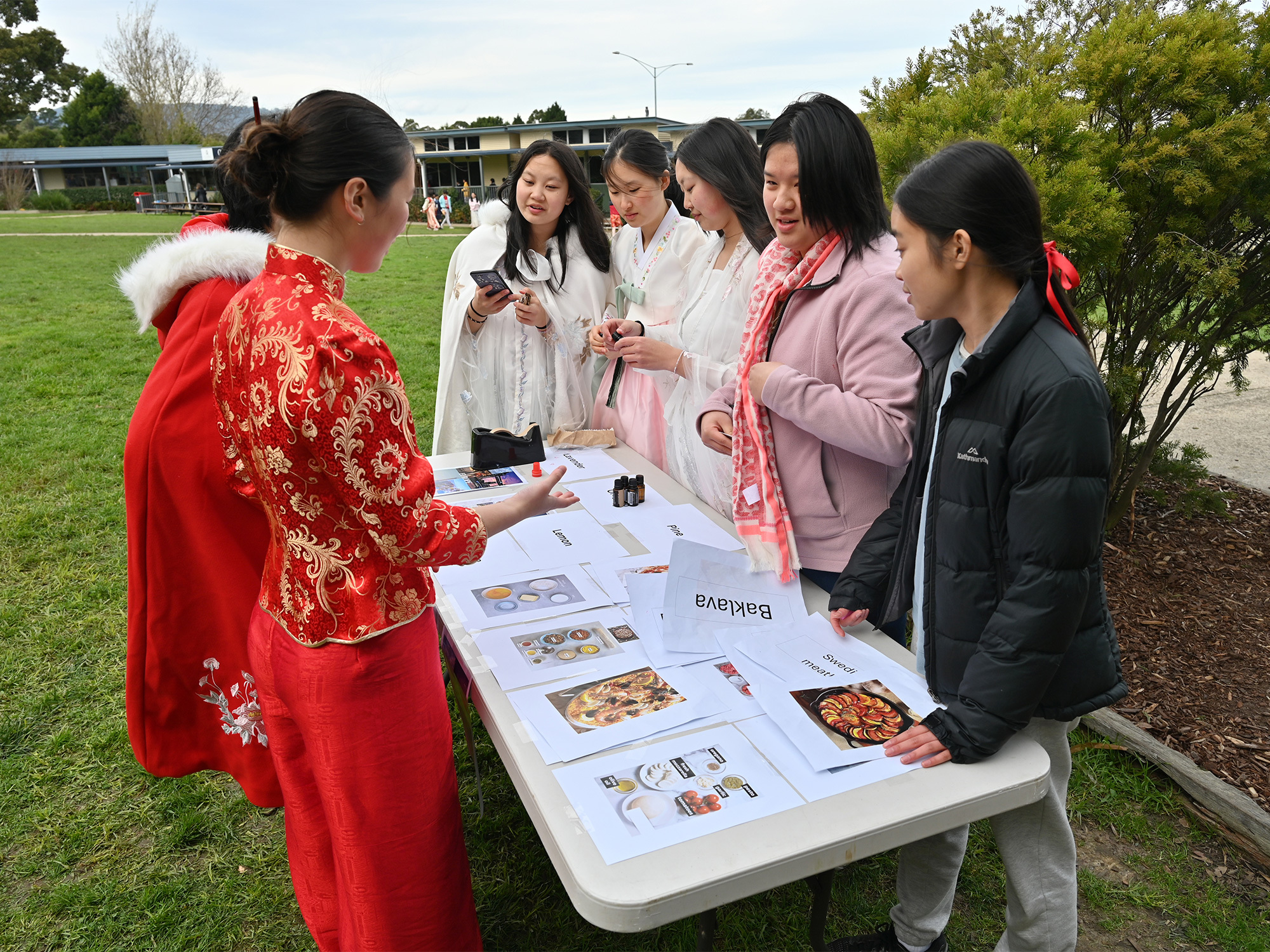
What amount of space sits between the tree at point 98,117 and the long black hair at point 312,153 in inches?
2148

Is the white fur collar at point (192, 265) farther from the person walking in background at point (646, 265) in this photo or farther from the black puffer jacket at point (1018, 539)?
the black puffer jacket at point (1018, 539)

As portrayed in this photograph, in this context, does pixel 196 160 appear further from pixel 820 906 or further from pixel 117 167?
pixel 820 906

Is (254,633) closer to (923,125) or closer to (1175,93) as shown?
(923,125)

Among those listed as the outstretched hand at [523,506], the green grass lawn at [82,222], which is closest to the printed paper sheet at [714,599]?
the outstretched hand at [523,506]

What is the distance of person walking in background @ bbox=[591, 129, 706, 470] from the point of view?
290 cm

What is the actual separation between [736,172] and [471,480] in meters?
1.26

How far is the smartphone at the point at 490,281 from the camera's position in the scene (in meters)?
2.88

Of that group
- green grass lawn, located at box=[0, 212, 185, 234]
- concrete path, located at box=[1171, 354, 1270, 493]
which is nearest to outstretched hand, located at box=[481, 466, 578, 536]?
concrete path, located at box=[1171, 354, 1270, 493]

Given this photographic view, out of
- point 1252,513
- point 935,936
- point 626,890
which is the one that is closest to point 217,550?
point 626,890

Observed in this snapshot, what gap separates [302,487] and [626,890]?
0.76 meters

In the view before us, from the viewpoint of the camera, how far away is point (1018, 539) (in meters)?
1.28

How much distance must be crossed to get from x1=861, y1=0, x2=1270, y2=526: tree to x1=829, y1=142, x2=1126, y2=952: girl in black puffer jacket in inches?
70.0

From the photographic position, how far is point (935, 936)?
1853mm

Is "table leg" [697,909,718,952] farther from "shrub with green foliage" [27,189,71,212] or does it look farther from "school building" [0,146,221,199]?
"shrub with green foliage" [27,189,71,212]
